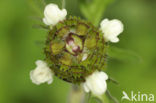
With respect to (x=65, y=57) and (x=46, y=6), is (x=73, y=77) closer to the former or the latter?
(x=65, y=57)

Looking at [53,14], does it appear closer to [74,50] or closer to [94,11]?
[74,50]

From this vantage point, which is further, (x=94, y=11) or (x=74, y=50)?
(x=94, y=11)

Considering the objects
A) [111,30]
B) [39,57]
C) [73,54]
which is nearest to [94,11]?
[111,30]

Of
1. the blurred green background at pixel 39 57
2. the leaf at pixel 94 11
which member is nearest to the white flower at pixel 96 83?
the leaf at pixel 94 11

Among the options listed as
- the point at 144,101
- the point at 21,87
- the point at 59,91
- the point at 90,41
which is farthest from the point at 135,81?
the point at 90,41

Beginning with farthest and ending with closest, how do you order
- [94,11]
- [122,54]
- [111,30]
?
1. [94,11]
2. [122,54]
3. [111,30]

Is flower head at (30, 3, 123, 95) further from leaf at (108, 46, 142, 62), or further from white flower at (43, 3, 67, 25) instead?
leaf at (108, 46, 142, 62)
